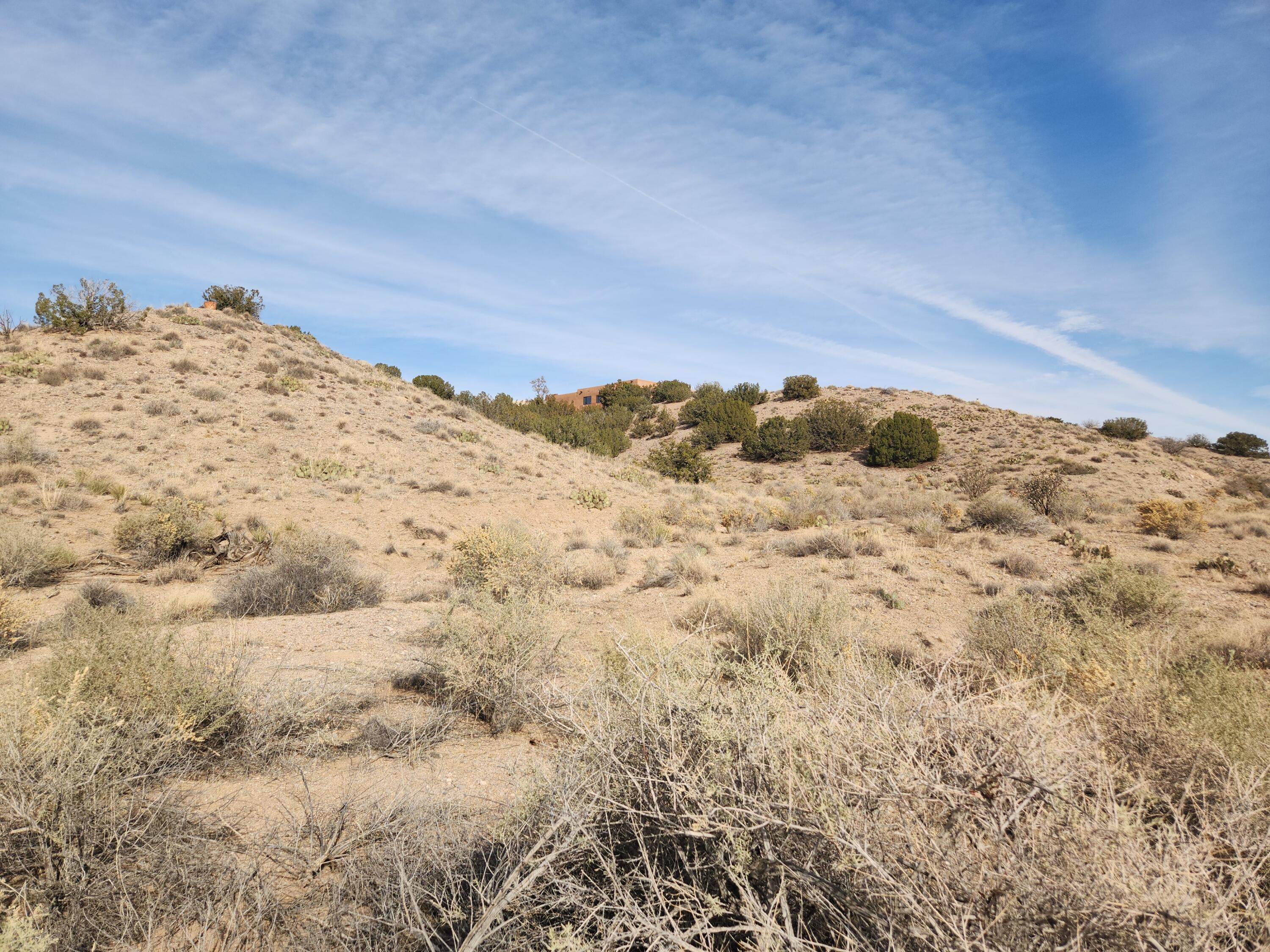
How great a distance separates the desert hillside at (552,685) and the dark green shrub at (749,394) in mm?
25095

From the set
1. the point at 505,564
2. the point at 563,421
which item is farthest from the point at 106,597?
the point at 563,421

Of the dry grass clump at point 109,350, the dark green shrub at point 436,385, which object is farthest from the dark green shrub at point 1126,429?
the dry grass clump at point 109,350

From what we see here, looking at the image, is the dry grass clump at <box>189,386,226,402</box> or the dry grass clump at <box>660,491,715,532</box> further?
the dry grass clump at <box>189,386,226,402</box>

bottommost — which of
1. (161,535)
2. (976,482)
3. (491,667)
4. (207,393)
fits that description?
(161,535)

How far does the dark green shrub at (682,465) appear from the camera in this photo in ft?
83.1

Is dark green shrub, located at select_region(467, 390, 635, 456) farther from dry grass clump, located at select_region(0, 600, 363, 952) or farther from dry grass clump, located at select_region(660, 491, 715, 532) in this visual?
dry grass clump, located at select_region(0, 600, 363, 952)

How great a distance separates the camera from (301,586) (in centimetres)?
848

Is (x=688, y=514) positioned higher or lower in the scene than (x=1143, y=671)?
lower

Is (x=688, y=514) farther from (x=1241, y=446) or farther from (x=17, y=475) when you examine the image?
(x=1241, y=446)

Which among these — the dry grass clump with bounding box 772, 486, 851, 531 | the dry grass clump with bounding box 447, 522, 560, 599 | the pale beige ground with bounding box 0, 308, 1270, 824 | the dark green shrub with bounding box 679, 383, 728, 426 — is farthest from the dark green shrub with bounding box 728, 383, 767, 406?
the dry grass clump with bounding box 447, 522, 560, 599

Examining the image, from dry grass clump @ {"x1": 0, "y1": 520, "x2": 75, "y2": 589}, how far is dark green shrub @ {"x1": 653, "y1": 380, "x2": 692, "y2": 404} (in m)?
40.0

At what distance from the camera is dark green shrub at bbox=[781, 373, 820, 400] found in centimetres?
4069

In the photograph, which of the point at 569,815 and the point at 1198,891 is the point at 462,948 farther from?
the point at 1198,891

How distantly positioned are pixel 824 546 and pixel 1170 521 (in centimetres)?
802
